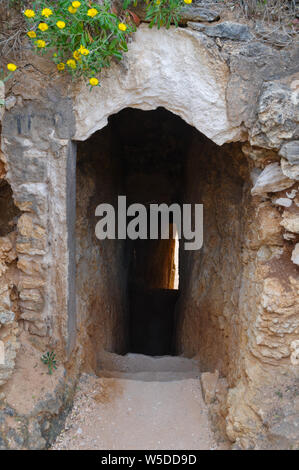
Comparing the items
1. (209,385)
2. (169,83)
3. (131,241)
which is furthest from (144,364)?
(131,241)

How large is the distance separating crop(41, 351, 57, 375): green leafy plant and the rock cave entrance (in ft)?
2.05

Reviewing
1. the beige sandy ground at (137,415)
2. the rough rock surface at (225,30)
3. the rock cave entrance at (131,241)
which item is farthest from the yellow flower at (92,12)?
the beige sandy ground at (137,415)

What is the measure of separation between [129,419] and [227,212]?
1993mm

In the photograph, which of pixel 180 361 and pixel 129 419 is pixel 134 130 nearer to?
pixel 180 361

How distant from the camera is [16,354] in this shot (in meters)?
2.81

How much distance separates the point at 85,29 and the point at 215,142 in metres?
1.10

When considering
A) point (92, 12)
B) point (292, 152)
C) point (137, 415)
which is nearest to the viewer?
point (92, 12)

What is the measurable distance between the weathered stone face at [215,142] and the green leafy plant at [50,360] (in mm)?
73

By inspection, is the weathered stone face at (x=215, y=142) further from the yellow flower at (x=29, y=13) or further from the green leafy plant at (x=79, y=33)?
the yellow flower at (x=29, y=13)

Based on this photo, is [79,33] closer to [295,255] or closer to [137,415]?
[295,255]

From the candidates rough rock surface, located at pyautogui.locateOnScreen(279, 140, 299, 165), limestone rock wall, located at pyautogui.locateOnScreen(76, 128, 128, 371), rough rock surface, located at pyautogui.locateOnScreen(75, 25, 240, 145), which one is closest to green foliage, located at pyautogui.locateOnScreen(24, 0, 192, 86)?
rough rock surface, located at pyautogui.locateOnScreen(75, 25, 240, 145)

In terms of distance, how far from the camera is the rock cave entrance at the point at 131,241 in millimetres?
3754

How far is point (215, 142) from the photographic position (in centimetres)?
281

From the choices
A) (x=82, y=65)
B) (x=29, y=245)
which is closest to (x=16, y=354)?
(x=29, y=245)
